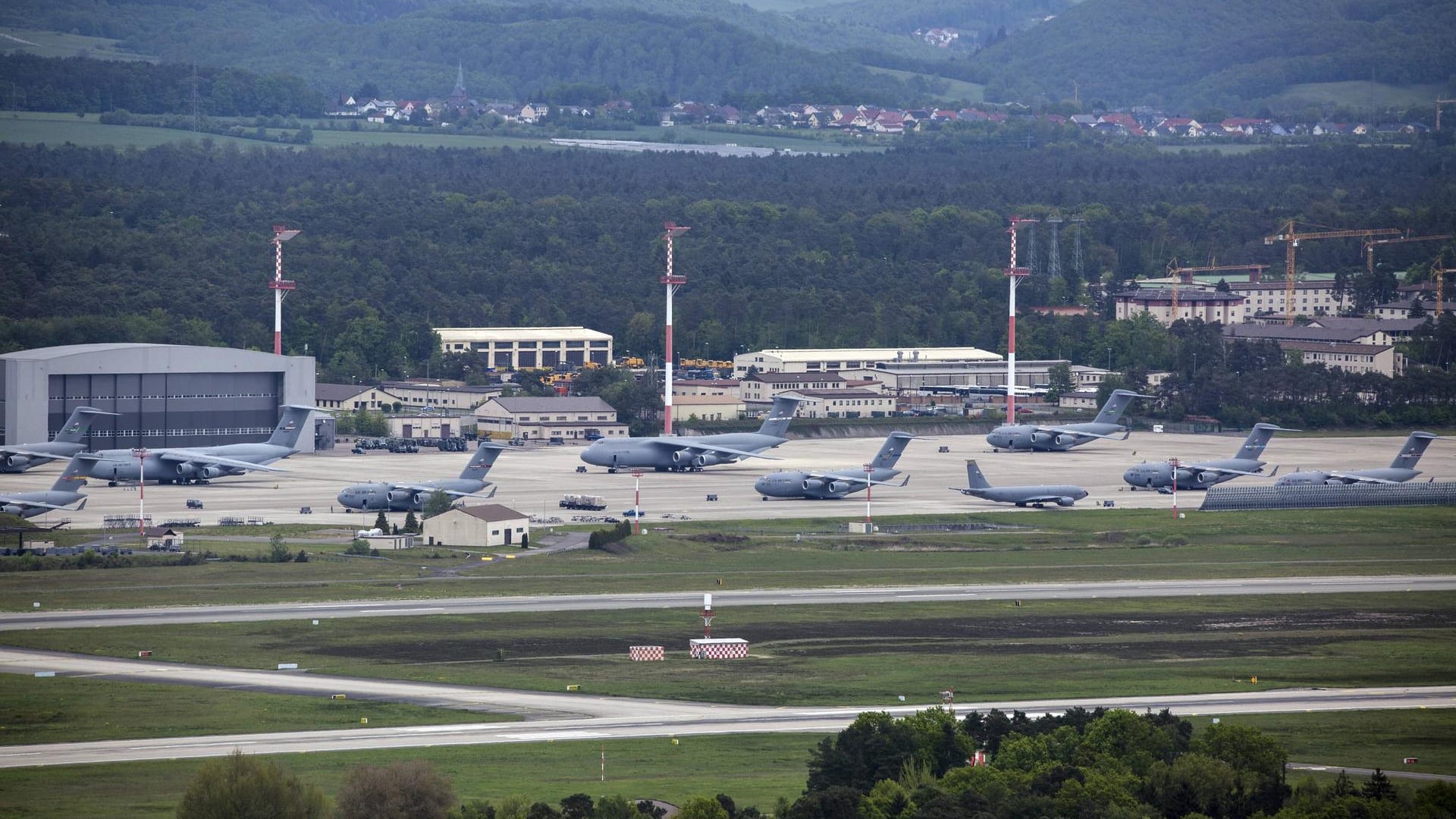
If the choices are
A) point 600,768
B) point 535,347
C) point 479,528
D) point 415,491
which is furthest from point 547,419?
point 600,768

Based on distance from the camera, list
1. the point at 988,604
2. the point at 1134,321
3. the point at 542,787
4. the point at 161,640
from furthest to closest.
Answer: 1. the point at 1134,321
2. the point at 988,604
3. the point at 161,640
4. the point at 542,787

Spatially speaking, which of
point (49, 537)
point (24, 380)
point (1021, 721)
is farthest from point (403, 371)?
point (1021, 721)

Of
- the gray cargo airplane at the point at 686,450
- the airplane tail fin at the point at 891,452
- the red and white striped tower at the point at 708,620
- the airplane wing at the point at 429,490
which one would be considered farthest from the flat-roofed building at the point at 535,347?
→ the red and white striped tower at the point at 708,620

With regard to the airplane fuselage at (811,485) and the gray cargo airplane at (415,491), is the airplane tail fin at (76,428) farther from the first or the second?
the airplane fuselage at (811,485)

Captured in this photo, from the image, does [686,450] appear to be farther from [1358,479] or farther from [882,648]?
[882,648]

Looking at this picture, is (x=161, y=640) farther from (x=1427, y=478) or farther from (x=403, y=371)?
(x=403, y=371)

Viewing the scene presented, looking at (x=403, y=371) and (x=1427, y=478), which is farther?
(x=403, y=371)

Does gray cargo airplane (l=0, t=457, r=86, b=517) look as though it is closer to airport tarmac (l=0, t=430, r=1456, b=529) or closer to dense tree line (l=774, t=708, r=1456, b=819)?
airport tarmac (l=0, t=430, r=1456, b=529)

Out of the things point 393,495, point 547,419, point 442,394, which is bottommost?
point 393,495
